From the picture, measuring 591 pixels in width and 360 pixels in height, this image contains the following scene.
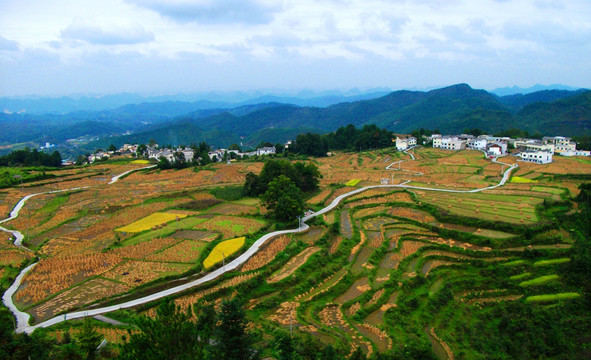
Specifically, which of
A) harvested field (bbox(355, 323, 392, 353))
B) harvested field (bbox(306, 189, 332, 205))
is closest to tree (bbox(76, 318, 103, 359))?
harvested field (bbox(355, 323, 392, 353))

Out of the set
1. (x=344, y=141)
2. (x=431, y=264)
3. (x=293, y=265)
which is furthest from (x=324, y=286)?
(x=344, y=141)

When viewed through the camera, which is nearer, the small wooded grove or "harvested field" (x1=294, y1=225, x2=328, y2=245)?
"harvested field" (x1=294, y1=225, x2=328, y2=245)

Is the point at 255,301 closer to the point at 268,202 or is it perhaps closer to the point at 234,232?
the point at 234,232

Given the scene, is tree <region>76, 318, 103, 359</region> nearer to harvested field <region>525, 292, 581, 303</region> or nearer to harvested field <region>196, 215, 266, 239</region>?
harvested field <region>196, 215, 266, 239</region>

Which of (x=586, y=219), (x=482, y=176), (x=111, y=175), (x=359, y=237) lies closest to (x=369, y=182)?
(x=482, y=176)

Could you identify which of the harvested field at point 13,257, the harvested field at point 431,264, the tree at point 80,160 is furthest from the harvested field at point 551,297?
the tree at point 80,160

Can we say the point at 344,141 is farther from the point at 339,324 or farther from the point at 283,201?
the point at 339,324
